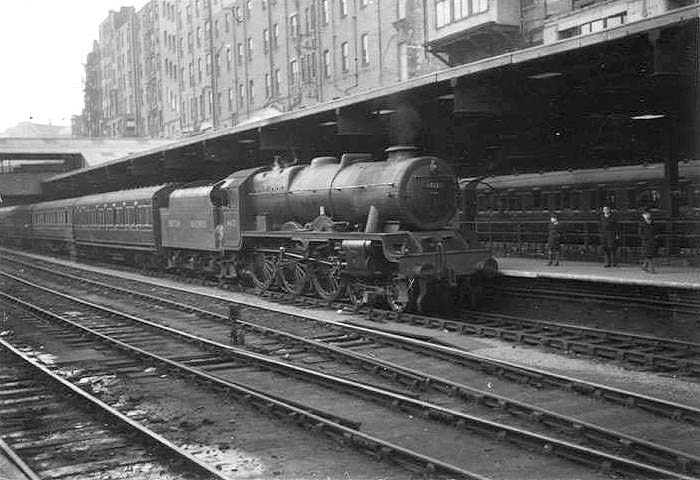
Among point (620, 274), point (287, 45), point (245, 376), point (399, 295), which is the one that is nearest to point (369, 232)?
point (399, 295)

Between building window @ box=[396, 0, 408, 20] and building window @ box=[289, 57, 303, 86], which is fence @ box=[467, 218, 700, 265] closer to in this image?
building window @ box=[396, 0, 408, 20]

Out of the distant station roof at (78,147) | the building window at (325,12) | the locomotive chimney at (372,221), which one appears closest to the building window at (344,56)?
the building window at (325,12)

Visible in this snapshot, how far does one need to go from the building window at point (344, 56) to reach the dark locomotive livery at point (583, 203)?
13695mm

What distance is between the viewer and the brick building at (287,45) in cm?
2533

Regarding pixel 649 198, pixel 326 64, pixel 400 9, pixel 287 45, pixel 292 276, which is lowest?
pixel 292 276

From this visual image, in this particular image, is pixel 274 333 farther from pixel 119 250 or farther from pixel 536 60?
pixel 119 250

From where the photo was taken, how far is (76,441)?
6.73m

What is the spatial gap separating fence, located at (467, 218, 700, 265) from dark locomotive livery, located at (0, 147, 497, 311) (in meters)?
4.63

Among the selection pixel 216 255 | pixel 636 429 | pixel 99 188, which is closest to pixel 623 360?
pixel 636 429

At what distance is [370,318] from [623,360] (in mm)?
5078

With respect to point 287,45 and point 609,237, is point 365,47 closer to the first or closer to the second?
point 287,45

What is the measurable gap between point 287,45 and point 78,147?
573 inches

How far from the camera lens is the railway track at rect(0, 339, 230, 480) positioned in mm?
5891

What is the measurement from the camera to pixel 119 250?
29172 millimetres
